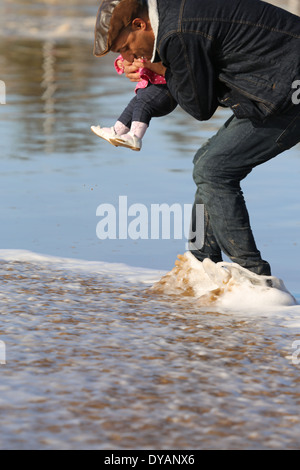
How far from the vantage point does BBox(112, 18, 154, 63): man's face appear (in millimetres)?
4082

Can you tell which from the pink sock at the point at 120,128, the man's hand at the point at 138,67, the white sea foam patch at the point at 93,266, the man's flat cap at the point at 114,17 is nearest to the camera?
the man's flat cap at the point at 114,17

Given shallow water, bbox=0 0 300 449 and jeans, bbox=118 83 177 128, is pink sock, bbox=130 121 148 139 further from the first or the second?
shallow water, bbox=0 0 300 449

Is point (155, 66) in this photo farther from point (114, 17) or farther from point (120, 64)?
point (114, 17)

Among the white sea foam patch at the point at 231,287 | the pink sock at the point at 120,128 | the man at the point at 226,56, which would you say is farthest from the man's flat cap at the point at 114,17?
the white sea foam patch at the point at 231,287

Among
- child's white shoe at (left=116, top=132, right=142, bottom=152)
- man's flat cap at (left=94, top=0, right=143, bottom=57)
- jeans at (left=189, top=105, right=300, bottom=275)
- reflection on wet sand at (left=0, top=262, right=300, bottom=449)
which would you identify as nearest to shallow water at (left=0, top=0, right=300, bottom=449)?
reflection on wet sand at (left=0, top=262, right=300, bottom=449)

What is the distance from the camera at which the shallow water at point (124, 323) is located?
9.77 ft

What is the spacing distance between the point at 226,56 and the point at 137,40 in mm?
392

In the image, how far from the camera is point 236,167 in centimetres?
430

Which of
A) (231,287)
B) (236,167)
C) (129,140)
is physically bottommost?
(231,287)

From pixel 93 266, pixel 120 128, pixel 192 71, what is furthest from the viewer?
pixel 93 266

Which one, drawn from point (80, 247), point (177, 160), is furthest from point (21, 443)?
point (177, 160)

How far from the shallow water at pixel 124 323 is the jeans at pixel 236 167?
311mm

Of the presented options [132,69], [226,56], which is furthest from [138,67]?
[226,56]

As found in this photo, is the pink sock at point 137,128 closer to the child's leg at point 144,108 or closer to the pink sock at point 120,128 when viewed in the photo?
the child's leg at point 144,108
